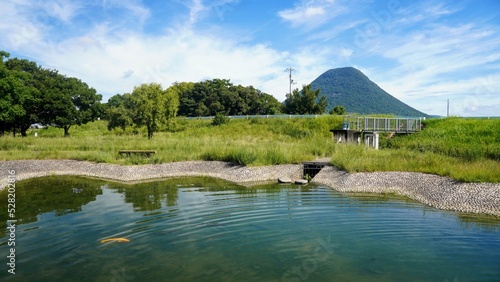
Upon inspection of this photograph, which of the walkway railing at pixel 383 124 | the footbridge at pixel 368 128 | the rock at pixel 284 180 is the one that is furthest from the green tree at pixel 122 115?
the rock at pixel 284 180

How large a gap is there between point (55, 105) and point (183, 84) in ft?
143

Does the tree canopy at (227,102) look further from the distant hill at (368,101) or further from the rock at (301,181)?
the distant hill at (368,101)

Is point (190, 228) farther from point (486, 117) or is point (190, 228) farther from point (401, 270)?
point (486, 117)

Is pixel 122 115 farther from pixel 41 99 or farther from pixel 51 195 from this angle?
pixel 51 195

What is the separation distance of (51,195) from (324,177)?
47.9ft

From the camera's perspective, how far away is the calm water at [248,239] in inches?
327

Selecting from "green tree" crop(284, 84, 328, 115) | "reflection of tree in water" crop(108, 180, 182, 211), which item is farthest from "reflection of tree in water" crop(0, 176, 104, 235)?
"green tree" crop(284, 84, 328, 115)

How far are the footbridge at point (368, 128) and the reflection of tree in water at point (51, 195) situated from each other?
22.6 metres

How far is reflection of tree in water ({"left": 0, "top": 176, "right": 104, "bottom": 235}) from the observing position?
13.8 metres

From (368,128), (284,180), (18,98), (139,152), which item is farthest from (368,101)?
(284,180)

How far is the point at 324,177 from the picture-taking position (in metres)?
20.8

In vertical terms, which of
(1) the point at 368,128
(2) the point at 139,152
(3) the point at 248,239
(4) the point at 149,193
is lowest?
(3) the point at 248,239

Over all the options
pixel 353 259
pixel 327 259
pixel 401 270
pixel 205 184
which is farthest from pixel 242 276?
pixel 205 184

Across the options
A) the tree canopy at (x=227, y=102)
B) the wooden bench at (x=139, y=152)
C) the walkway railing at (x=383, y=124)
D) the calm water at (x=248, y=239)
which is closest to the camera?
the calm water at (x=248, y=239)
